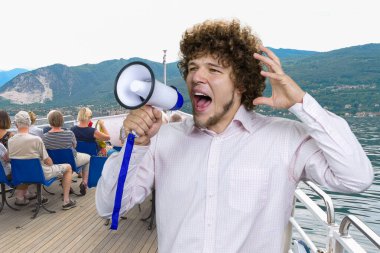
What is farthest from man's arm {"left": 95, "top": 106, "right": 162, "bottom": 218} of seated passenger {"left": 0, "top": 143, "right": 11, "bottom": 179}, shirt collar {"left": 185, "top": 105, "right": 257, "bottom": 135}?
seated passenger {"left": 0, "top": 143, "right": 11, "bottom": 179}

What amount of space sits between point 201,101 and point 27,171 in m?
3.42

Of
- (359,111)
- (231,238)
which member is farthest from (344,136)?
(359,111)

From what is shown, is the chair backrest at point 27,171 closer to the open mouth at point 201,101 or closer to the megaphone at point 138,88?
the open mouth at point 201,101

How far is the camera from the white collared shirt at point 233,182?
1.18 meters

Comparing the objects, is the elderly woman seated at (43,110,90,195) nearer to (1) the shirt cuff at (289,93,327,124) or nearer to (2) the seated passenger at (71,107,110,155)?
(2) the seated passenger at (71,107,110,155)

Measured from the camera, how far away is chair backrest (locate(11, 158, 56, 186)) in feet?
13.1

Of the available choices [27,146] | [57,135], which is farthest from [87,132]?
[27,146]

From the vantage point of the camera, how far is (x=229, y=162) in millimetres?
1240

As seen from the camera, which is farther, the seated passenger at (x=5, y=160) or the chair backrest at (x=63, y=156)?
the chair backrest at (x=63, y=156)

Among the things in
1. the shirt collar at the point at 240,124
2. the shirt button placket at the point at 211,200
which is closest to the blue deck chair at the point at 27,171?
the shirt collar at the point at 240,124

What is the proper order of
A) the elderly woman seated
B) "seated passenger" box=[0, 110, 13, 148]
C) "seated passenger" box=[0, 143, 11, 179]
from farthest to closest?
the elderly woman seated → "seated passenger" box=[0, 110, 13, 148] → "seated passenger" box=[0, 143, 11, 179]

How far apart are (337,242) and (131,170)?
108 cm

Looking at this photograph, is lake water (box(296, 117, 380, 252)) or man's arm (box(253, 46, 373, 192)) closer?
man's arm (box(253, 46, 373, 192))

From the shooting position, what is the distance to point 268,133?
4.17 ft
